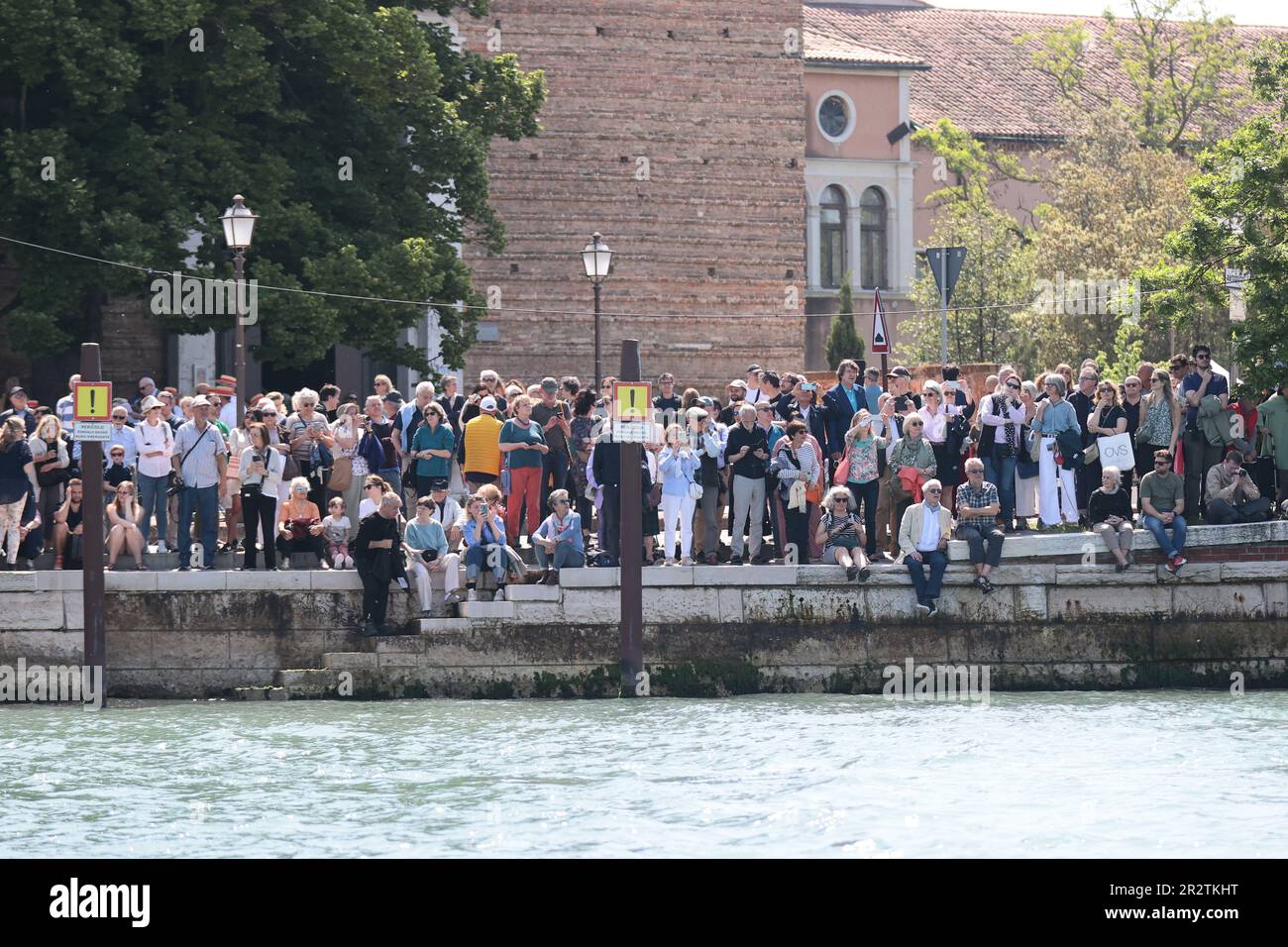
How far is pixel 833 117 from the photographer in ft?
163

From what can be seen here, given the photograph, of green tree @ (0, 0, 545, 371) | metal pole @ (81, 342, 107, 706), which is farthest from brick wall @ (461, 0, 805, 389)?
metal pole @ (81, 342, 107, 706)

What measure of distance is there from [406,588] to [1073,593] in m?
6.01

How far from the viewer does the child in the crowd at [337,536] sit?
63.5ft

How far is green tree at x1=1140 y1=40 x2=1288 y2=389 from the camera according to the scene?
21.4m

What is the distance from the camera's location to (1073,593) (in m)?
19.7

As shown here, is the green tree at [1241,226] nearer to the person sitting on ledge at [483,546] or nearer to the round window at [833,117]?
the person sitting on ledge at [483,546]

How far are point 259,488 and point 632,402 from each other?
3.36 metres

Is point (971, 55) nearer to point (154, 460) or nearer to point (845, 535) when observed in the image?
point (845, 535)

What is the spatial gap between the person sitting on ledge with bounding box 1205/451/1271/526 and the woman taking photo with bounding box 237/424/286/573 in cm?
841

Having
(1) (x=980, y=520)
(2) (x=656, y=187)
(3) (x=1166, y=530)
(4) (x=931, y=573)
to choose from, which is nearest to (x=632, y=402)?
(4) (x=931, y=573)

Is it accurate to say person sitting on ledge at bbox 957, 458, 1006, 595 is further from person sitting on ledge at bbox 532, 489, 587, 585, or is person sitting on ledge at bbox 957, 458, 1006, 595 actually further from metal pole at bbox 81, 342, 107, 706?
metal pole at bbox 81, 342, 107, 706

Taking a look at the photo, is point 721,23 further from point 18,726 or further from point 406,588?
point 18,726

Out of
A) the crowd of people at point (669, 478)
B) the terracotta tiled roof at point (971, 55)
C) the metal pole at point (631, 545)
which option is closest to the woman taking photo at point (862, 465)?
the crowd of people at point (669, 478)
